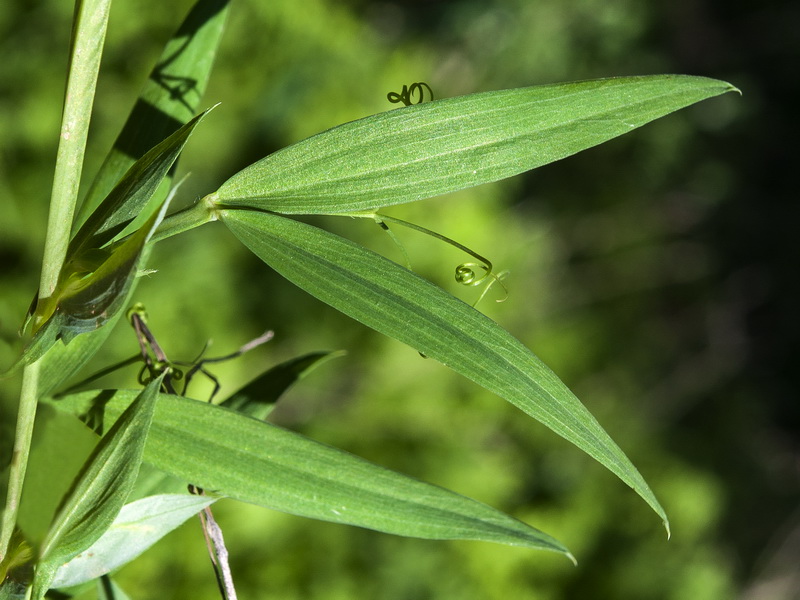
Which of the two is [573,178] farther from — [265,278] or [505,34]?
[265,278]

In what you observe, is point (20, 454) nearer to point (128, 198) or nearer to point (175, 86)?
point (128, 198)

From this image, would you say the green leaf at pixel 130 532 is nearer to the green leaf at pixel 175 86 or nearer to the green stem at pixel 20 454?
the green stem at pixel 20 454

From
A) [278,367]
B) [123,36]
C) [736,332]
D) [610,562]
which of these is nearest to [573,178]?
[736,332]

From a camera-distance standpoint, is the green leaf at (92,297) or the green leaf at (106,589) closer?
the green leaf at (92,297)

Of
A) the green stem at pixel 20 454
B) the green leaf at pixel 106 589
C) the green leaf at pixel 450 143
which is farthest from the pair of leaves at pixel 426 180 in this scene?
the green leaf at pixel 106 589

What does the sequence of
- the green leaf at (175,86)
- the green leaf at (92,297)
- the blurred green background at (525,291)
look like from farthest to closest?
1. the blurred green background at (525,291)
2. the green leaf at (175,86)
3. the green leaf at (92,297)

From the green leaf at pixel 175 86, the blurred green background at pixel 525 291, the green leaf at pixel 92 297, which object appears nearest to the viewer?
the green leaf at pixel 92 297

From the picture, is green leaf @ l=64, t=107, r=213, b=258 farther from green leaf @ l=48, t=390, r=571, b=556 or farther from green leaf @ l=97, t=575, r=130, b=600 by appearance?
green leaf @ l=97, t=575, r=130, b=600
